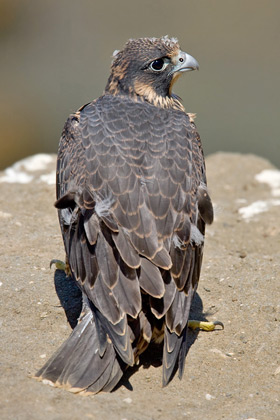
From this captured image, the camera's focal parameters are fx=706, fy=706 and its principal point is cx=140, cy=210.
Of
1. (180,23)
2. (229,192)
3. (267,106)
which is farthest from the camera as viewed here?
(180,23)

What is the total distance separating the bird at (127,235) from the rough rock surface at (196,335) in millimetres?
152

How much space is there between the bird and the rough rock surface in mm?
152

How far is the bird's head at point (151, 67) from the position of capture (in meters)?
5.62

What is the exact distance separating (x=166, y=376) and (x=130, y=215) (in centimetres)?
103

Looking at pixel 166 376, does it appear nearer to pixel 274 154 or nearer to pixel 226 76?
pixel 274 154

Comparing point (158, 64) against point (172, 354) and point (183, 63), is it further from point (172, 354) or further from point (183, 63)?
point (172, 354)

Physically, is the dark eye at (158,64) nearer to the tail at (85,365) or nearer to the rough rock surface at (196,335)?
the rough rock surface at (196,335)

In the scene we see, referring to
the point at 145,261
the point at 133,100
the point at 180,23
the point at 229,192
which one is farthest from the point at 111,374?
the point at 180,23

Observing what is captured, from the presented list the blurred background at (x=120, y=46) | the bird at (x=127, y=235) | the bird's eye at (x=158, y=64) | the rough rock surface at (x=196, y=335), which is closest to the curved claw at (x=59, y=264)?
the rough rock surface at (x=196, y=335)

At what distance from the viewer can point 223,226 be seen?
6.99m

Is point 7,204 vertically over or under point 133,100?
under

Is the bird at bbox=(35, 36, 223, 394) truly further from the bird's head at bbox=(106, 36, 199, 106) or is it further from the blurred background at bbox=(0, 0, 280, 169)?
the blurred background at bbox=(0, 0, 280, 169)

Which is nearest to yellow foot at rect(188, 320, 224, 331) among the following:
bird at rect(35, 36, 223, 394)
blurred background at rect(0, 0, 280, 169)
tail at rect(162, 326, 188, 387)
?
bird at rect(35, 36, 223, 394)

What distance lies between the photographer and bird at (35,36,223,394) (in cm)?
426
